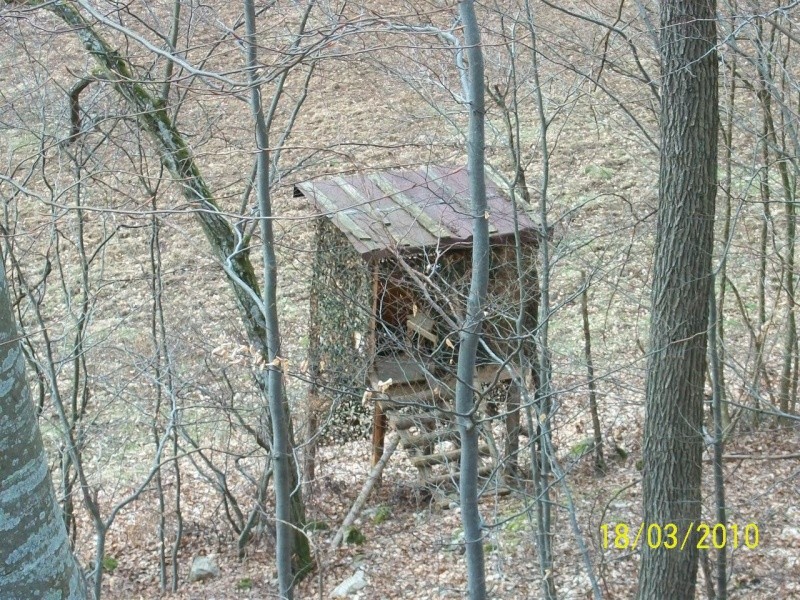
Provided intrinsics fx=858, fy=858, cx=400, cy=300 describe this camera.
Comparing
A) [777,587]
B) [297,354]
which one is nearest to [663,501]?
[777,587]

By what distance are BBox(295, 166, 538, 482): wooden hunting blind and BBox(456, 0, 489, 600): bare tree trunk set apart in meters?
2.34

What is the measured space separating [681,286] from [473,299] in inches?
54.5

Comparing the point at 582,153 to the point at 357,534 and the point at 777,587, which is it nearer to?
the point at 357,534

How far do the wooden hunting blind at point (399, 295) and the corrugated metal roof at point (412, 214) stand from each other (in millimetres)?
12

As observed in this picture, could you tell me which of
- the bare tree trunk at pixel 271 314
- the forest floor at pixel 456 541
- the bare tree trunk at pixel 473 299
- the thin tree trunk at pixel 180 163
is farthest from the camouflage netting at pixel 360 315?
the bare tree trunk at pixel 473 299

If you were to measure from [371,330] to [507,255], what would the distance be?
1.43m

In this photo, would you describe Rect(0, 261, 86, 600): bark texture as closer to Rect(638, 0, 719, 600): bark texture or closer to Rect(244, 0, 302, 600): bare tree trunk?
Rect(244, 0, 302, 600): bare tree trunk

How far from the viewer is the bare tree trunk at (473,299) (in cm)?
373

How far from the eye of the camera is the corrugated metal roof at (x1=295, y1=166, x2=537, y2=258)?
6984mm

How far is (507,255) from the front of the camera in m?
7.91

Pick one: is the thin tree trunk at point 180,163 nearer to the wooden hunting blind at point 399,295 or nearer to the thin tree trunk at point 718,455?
the wooden hunting blind at point 399,295

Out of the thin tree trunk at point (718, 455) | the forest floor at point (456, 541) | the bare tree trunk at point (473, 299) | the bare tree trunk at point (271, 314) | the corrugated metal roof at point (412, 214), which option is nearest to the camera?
the bare tree trunk at point (473, 299)
